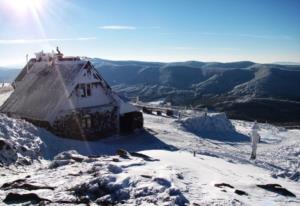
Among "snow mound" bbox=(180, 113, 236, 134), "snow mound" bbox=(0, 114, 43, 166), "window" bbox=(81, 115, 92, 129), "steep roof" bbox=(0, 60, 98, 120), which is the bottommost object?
"snow mound" bbox=(180, 113, 236, 134)

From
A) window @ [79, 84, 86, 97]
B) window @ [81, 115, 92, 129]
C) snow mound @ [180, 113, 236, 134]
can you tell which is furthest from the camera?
snow mound @ [180, 113, 236, 134]

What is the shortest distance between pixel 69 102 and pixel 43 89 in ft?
9.12

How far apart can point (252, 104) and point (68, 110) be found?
3721 inches

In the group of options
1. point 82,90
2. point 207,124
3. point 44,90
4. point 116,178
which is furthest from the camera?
point 207,124

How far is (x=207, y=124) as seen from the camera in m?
44.6

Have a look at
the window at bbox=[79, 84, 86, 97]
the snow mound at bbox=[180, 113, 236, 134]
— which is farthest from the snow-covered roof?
the snow mound at bbox=[180, 113, 236, 134]

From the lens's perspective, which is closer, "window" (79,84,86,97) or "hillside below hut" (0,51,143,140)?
"hillside below hut" (0,51,143,140)

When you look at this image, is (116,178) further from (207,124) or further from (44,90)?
(207,124)

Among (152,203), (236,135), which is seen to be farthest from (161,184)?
(236,135)

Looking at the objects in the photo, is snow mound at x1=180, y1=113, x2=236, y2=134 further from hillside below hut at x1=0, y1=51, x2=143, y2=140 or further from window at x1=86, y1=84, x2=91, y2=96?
window at x1=86, y1=84, x2=91, y2=96

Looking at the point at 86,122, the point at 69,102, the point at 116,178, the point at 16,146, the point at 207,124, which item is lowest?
the point at 207,124

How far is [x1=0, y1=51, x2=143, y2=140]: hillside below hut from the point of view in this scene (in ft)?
99.6

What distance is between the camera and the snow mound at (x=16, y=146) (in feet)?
58.3

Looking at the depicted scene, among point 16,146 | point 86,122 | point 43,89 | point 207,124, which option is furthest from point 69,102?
point 207,124
